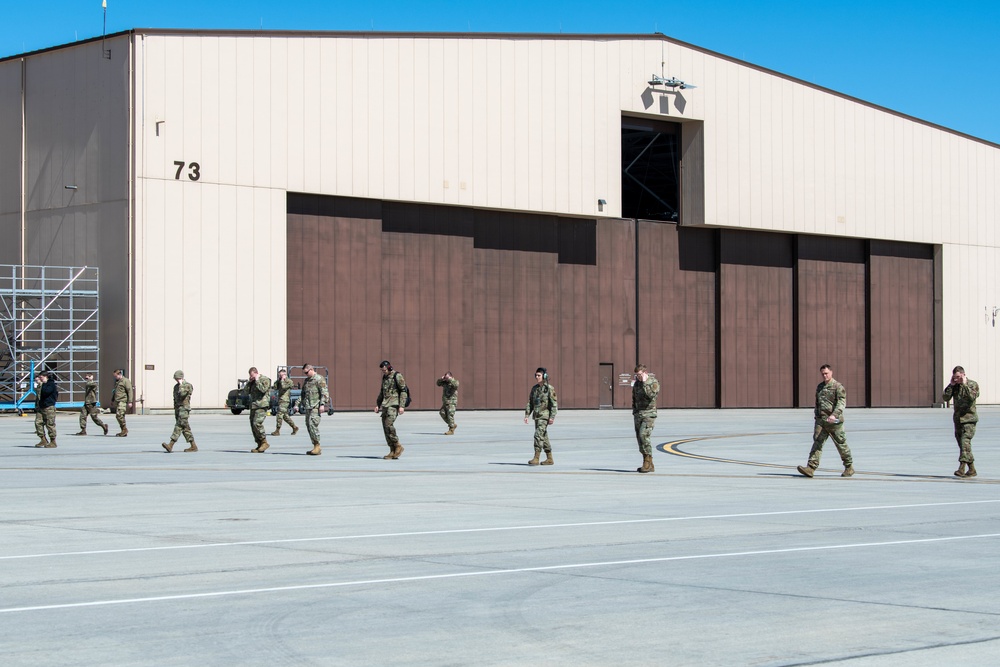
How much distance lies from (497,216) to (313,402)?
3035 cm

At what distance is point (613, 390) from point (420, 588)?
4959 centimetres

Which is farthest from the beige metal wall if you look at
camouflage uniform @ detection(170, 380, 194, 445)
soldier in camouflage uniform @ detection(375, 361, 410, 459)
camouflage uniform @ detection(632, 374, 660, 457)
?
camouflage uniform @ detection(632, 374, 660, 457)

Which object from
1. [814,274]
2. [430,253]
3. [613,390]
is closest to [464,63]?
[430,253]

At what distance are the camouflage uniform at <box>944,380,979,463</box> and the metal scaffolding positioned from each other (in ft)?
109

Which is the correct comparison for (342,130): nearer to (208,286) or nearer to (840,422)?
(208,286)

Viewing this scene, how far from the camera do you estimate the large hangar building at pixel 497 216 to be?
46.2 m

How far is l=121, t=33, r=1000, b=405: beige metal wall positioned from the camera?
45.8 metres

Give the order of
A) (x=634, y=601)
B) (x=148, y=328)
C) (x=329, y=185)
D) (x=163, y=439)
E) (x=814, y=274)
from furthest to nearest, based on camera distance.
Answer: (x=814, y=274) → (x=329, y=185) → (x=148, y=328) → (x=163, y=439) → (x=634, y=601)

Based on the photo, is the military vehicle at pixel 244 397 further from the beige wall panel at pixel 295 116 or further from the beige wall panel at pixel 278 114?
the beige wall panel at pixel 295 116

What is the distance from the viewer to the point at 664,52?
188 feet

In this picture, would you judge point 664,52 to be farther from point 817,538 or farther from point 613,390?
point 817,538

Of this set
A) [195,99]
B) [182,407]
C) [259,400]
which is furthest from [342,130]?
[182,407]

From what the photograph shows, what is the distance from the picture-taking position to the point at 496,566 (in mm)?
10039

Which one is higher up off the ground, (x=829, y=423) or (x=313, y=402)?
(x=313, y=402)
